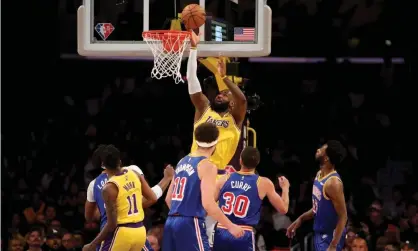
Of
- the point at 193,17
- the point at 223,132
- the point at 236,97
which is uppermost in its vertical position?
the point at 193,17

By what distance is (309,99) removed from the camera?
16609 millimetres

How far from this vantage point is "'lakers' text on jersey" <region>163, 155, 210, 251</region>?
7.99 m

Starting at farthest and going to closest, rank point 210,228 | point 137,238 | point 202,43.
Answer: point 202,43 → point 210,228 → point 137,238

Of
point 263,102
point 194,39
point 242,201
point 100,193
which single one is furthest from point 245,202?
point 263,102

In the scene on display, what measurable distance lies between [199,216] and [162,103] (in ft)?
29.5

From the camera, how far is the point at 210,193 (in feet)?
25.8

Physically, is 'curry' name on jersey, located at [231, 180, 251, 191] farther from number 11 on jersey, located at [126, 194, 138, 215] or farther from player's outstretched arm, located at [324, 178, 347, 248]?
player's outstretched arm, located at [324, 178, 347, 248]

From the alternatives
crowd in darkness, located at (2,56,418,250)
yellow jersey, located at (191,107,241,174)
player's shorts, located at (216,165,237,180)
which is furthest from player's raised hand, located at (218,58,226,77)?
crowd in darkness, located at (2,56,418,250)

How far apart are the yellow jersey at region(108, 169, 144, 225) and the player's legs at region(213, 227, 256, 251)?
77 centimetres

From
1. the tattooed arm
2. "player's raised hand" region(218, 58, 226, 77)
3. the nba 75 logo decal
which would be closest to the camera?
the tattooed arm

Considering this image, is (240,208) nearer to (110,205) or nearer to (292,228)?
(110,205)

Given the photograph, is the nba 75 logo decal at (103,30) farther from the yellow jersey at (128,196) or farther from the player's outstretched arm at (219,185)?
the player's outstretched arm at (219,185)

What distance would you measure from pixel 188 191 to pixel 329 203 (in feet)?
6.96

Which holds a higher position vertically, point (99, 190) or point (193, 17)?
point (193, 17)
